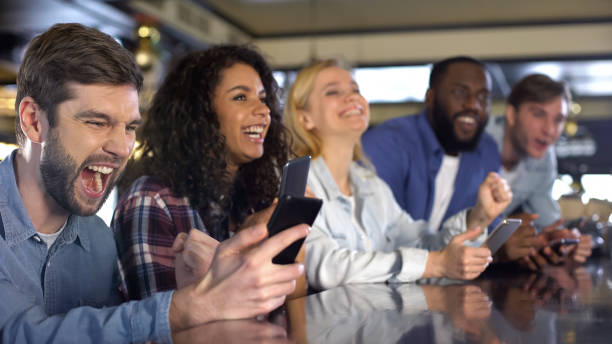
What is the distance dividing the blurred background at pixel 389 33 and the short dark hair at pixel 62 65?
4.59 meters

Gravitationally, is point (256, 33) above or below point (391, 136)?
above

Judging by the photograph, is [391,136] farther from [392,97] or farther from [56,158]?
[392,97]

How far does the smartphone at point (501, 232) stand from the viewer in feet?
5.00

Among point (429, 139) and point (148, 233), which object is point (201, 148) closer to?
point (148, 233)

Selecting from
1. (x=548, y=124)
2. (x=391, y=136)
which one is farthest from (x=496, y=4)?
(x=391, y=136)

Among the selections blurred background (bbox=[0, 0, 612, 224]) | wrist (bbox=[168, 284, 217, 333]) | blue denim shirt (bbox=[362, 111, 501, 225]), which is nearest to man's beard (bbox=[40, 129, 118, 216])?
wrist (bbox=[168, 284, 217, 333])

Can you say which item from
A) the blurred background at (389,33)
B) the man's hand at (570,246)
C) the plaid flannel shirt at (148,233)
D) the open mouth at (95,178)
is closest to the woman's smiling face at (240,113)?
the plaid flannel shirt at (148,233)

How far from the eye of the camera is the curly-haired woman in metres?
1.31

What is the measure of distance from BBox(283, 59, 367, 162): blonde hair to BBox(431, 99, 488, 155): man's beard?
2.01ft

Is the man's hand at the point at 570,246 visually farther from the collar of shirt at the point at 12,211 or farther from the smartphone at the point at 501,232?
the collar of shirt at the point at 12,211

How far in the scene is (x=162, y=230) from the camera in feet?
4.22

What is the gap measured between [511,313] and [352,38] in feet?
22.8

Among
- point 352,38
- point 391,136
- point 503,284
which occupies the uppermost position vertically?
point 352,38

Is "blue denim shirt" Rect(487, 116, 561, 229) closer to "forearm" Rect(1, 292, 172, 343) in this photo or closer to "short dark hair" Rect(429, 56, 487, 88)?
"short dark hair" Rect(429, 56, 487, 88)
